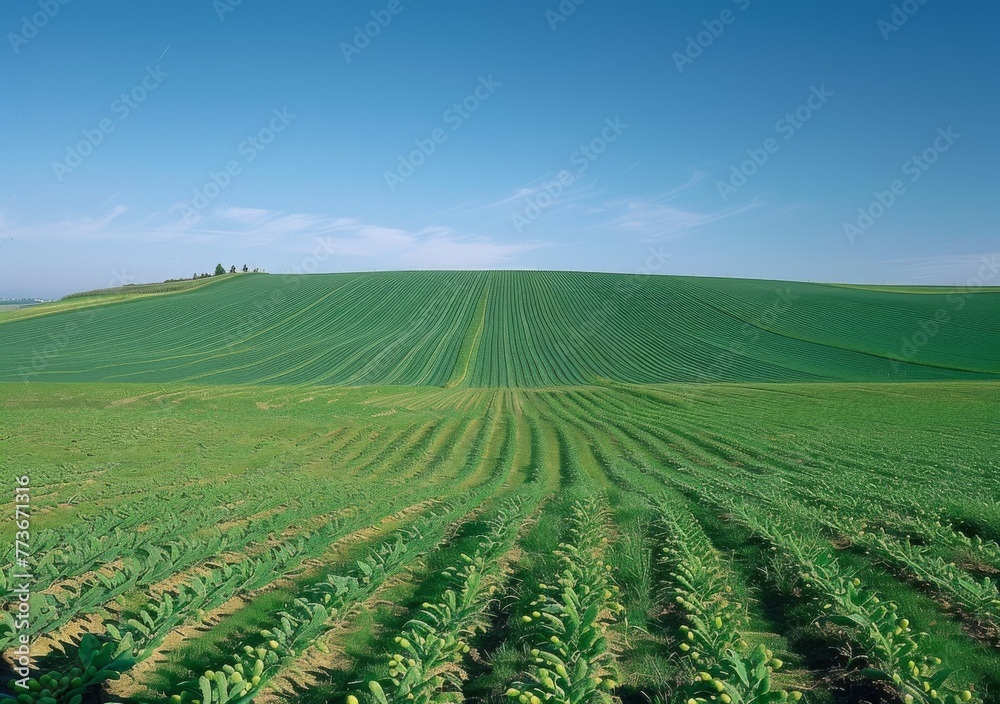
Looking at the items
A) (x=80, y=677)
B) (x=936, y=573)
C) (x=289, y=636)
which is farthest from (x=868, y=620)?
(x=80, y=677)

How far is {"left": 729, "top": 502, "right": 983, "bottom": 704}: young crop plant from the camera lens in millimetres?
5188

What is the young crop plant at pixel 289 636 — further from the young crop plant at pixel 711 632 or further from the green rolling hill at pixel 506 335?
the green rolling hill at pixel 506 335

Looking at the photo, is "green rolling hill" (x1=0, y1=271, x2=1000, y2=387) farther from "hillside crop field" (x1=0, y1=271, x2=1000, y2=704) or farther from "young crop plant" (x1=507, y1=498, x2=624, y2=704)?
"young crop plant" (x1=507, y1=498, x2=624, y2=704)

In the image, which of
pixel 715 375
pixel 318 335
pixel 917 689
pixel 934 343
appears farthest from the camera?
pixel 318 335

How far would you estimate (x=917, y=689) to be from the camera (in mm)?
5164

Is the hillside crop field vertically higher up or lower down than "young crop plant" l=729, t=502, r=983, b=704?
lower down

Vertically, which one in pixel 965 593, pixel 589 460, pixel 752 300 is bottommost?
pixel 589 460

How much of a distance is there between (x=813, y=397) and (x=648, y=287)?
163ft

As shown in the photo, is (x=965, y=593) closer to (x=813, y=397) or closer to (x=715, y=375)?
(x=813, y=397)

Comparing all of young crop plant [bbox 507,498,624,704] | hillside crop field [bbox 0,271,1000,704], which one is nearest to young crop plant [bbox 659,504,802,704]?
hillside crop field [bbox 0,271,1000,704]

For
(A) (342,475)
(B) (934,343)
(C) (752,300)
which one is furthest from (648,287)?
(A) (342,475)

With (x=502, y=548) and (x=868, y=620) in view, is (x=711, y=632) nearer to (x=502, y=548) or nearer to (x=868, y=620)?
(x=868, y=620)

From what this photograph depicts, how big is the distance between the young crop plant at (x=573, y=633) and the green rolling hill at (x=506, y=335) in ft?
118

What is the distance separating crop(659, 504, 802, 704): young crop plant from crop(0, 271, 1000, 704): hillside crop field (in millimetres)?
45
